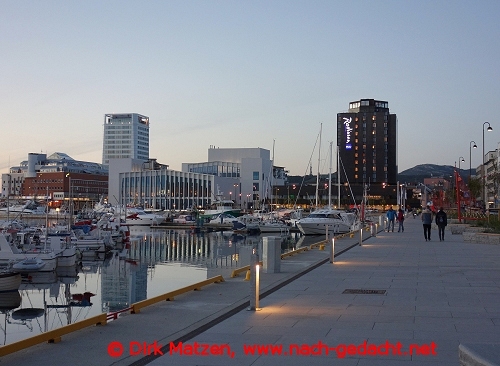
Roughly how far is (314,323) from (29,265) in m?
24.1

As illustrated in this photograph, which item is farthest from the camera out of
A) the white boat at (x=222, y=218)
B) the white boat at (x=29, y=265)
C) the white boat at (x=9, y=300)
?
the white boat at (x=222, y=218)

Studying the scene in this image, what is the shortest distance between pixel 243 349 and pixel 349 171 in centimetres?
17477

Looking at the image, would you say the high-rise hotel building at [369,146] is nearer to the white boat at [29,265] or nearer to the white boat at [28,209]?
the white boat at [28,209]

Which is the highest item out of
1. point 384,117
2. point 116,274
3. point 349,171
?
point 384,117

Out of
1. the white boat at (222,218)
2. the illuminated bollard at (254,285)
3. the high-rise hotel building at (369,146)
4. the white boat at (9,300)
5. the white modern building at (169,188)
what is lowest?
the white boat at (9,300)

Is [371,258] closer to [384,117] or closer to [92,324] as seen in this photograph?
[92,324]

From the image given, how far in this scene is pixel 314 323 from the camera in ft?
38.4

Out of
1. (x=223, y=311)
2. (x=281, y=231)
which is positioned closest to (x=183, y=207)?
(x=281, y=231)

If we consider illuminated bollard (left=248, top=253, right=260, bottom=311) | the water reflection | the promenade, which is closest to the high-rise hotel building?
the water reflection

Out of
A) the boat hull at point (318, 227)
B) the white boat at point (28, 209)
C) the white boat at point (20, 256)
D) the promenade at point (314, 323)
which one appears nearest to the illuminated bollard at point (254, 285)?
the promenade at point (314, 323)

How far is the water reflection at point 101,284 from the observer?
1958cm

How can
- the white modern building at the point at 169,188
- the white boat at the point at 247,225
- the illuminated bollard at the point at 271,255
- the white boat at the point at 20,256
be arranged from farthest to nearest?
the white modern building at the point at 169,188
the white boat at the point at 247,225
the white boat at the point at 20,256
the illuminated bollard at the point at 271,255

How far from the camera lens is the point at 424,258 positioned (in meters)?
25.9

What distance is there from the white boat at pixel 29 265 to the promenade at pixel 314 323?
56.7 feet
